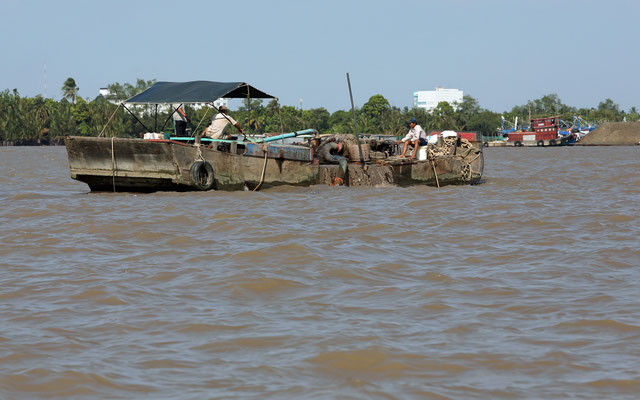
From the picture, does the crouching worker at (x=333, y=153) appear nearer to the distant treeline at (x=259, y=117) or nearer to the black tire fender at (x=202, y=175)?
the black tire fender at (x=202, y=175)

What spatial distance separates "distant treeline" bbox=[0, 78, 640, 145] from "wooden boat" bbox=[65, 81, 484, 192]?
61317 millimetres

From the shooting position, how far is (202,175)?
14.4 m

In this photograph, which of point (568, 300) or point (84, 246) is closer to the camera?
point (568, 300)

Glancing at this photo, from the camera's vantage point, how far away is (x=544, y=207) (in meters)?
12.4

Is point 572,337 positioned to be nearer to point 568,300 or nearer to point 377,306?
point 568,300

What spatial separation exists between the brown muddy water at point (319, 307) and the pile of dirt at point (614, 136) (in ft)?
275

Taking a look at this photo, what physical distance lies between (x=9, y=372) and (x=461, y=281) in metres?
3.77

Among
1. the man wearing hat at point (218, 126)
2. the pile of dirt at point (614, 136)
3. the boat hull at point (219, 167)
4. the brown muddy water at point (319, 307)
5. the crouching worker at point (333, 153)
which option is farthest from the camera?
the pile of dirt at point (614, 136)

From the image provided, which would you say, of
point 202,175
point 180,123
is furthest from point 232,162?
point 180,123

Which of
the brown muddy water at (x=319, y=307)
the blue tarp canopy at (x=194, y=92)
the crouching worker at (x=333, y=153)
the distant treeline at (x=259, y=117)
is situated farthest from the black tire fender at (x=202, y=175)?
the distant treeline at (x=259, y=117)

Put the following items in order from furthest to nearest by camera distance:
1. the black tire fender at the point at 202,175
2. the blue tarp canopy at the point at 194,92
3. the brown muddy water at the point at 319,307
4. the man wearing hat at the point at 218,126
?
the man wearing hat at the point at 218,126
the blue tarp canopy at the point at 194,92
the black tire fender at the point at 202,175
the brown muddy water at the point at 319,307

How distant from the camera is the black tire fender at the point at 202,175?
14164 millimetres

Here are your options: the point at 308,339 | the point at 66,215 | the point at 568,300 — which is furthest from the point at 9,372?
the point at 66,215

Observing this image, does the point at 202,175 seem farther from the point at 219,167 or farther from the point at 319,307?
the point at 319,307
